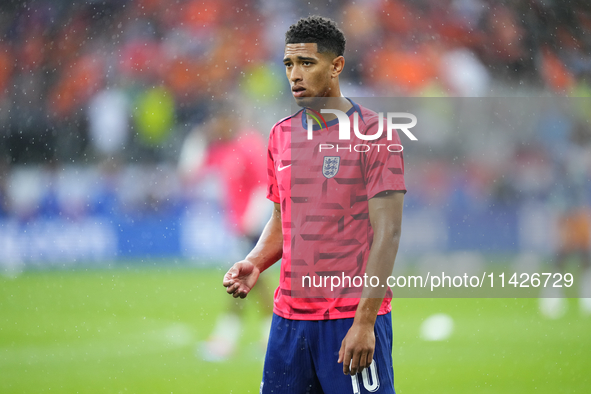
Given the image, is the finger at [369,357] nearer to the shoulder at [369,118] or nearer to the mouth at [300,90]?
the shoulder at [369,118]

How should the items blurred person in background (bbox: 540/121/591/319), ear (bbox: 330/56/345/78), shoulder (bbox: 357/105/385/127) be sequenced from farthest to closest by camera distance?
blurred person in background (bbox: 540/121/591/319), ear (bbox: 330/56/345/78), shoulder (bbox: 357/105/385/127)

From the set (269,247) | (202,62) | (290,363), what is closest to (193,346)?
(269,247)

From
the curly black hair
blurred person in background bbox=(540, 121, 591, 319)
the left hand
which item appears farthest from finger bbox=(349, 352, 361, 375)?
blurred person in background bbox=(540, 121, 591, 319)

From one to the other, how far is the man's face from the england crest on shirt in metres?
0.18

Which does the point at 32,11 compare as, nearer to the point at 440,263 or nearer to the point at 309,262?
the point at 440,263

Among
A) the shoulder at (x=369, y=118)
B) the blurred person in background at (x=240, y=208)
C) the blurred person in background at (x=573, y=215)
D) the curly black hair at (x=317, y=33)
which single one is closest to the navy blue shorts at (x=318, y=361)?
the shoulder at (x=369, y=118)

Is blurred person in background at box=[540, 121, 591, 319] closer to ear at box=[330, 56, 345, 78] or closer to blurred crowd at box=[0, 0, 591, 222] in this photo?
blurred crowd at box=[0, 0, 591, 222]

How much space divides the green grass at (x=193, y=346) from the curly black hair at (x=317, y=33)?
2619 mm

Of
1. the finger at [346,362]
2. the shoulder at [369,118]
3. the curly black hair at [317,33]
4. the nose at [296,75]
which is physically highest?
the curly black hair at [317,33]

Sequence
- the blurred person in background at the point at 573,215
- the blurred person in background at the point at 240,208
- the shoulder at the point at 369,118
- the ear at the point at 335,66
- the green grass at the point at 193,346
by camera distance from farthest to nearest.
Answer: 1. the blurred person in background at the point at 573,215
2. the blurred person in background at the point at 240,208
3. the green grass at the point at 193,346
4. the ear at the point at 335,66
5. the shoulder at the point at 369,118

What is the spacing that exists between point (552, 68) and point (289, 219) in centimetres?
1259

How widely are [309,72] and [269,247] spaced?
544 millimetres

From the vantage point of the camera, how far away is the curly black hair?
1.78 meters

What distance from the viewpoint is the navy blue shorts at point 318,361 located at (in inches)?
65.9
